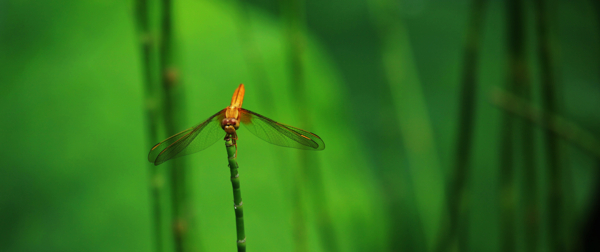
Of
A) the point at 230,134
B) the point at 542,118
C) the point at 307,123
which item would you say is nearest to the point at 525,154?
the point at 542,118

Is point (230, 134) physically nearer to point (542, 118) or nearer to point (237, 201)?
point (237, 201)

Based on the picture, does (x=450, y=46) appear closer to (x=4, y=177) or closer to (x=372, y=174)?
(x=372, y=174)

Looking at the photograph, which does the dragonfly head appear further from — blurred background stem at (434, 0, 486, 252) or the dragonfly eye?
blurred background stem at (434, 0, 486, 252)

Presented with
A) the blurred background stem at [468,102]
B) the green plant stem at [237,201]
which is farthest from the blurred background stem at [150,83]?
the blurred background stem at [468,102]

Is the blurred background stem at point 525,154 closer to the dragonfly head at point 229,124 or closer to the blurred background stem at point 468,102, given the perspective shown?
the blurred background stem at point 468,102

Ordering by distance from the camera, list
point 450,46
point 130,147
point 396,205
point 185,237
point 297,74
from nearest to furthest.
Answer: point 185,237, point 297,74, point 130,147, point 396,205, point 450,46

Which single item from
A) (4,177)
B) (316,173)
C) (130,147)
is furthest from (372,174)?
Result: (4,177)

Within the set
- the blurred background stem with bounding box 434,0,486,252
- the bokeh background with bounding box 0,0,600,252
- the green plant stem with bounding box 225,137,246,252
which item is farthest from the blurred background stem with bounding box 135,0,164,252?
the blurred background stem with bounding box 434,0,486,252
